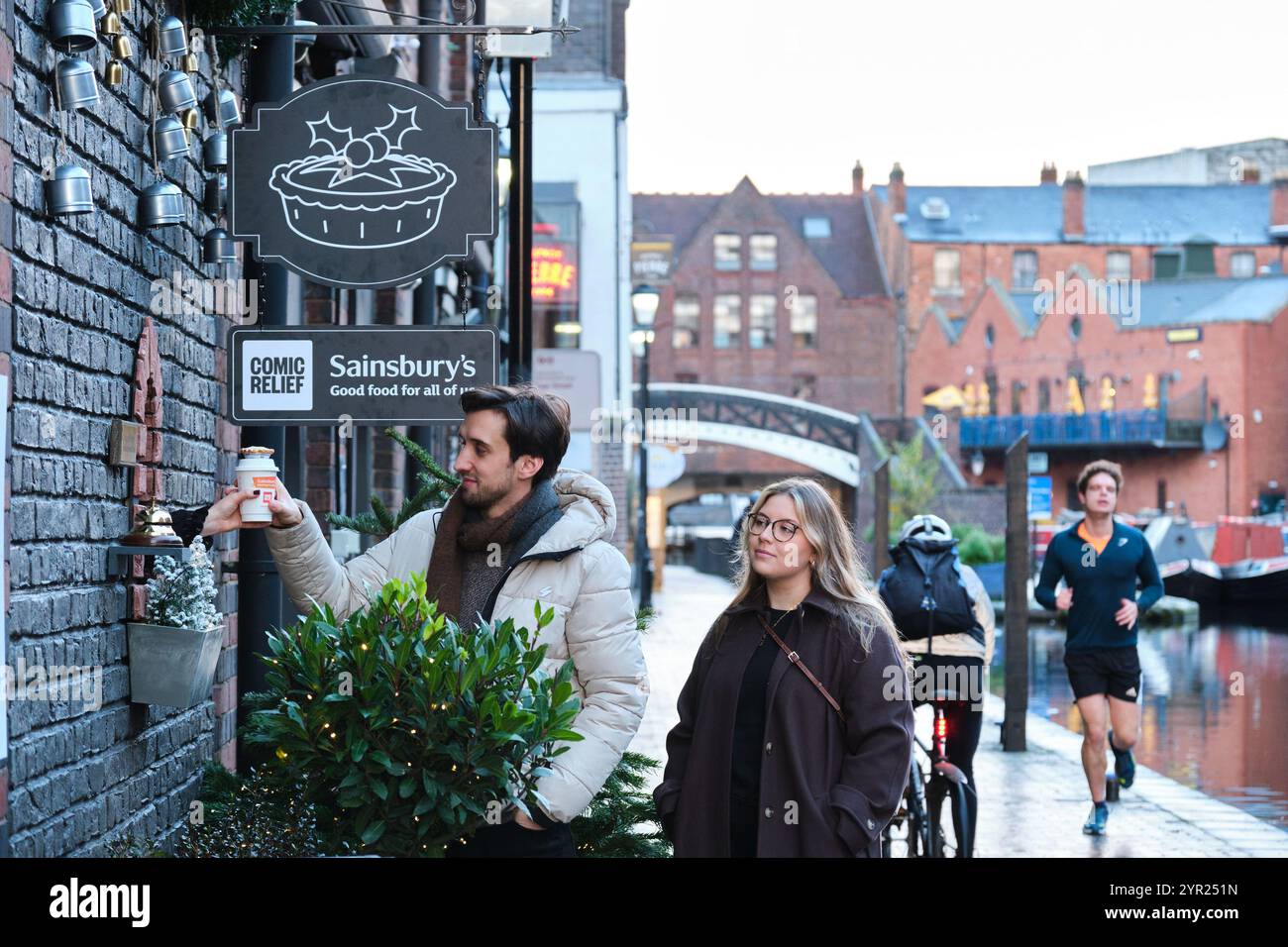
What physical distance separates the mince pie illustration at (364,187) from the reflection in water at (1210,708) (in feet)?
22.6

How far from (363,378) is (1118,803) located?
6.79 metres

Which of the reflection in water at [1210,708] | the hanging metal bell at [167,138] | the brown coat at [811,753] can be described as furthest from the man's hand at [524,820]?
the reflection in water at [1210,708]

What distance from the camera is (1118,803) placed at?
1030 cm

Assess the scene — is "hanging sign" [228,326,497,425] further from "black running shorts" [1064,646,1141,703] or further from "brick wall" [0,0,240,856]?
"black running shorts" [1064,646,1141,703]

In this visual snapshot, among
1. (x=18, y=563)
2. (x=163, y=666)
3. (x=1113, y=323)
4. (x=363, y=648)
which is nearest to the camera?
(x=363, y=648)

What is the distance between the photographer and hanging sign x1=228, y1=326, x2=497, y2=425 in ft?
16.6

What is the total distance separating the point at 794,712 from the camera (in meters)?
4.06

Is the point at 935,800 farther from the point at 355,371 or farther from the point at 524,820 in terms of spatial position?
the point at 524,820

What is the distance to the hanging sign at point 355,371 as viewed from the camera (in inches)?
200

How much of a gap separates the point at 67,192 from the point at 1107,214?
74.6 metres

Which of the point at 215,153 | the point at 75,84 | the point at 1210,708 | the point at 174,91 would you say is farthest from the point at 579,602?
the point at 1210,708

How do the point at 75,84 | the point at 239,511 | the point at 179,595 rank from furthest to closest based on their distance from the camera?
the point at 179,595
the point at 75,84
the point at 239,511

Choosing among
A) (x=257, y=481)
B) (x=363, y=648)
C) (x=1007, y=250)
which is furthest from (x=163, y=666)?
(x=1007, y=250)
